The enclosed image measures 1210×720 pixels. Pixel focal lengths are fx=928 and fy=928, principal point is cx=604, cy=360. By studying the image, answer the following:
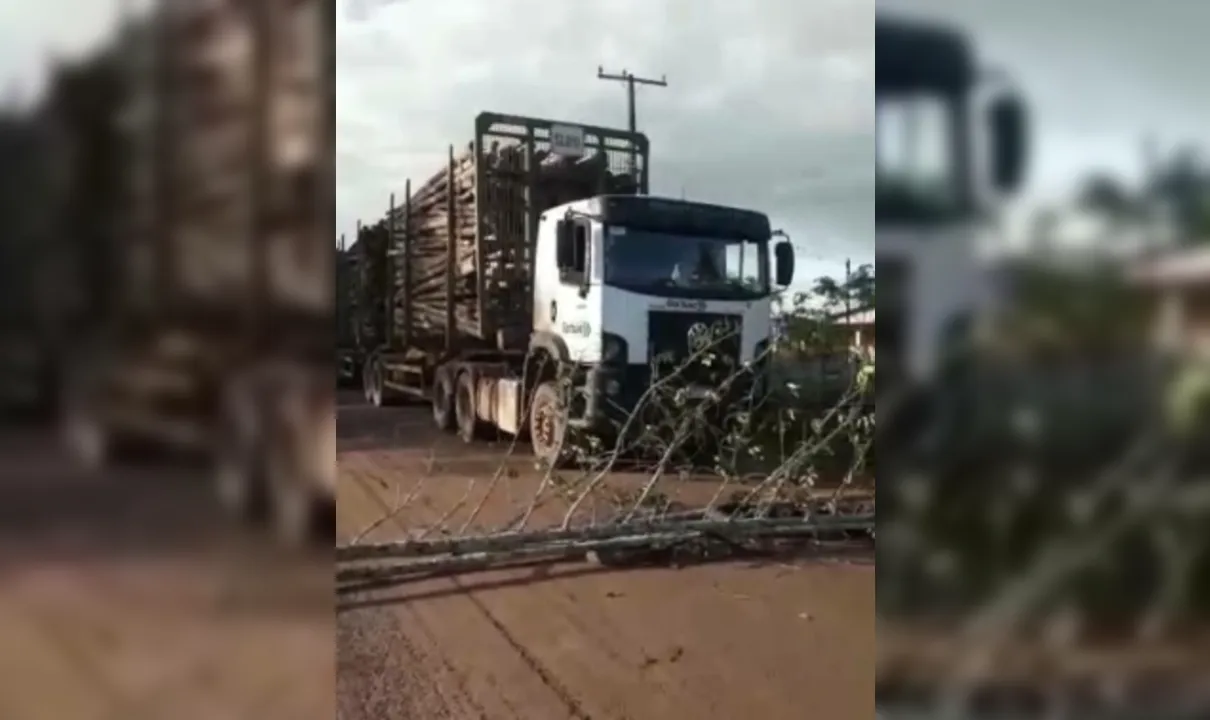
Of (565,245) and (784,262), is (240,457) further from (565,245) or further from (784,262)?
(565,245)

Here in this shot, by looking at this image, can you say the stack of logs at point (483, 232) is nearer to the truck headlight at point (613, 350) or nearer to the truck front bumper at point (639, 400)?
the truck headlight at point (613, 350)

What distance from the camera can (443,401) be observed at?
3.09 m

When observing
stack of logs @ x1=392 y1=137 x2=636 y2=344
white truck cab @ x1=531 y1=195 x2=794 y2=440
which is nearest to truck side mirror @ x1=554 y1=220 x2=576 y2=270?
A: white truck cab @ x1=531 y1=195 x2=794 y2=440

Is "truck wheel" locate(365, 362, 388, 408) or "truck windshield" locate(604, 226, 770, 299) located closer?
"truck wheel" locate(365, 362, 388, 408)

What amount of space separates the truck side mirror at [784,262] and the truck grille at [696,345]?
0.32 metres

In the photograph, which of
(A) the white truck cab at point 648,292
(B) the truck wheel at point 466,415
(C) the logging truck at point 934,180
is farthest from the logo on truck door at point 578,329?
(C) the logging truck at point 934,180

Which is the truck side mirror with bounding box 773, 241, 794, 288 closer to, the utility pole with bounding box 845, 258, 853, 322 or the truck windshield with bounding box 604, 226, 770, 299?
the truck windshield with bounding box 604, 226, 770, 299

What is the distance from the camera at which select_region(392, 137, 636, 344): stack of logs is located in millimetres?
2678

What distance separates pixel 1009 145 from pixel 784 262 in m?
1.16

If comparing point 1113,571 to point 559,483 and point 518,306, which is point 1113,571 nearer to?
point 559,483

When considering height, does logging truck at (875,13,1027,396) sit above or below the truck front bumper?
above

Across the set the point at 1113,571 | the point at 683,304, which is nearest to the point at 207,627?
the point at 1113,571

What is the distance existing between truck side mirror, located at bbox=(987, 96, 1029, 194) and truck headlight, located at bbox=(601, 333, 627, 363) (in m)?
1.89

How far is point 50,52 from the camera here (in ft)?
4.33
